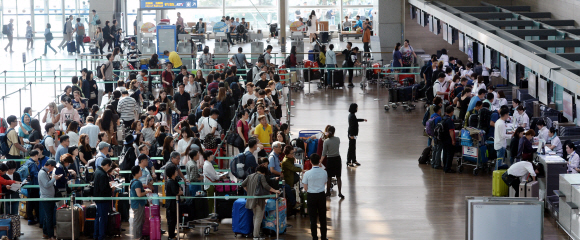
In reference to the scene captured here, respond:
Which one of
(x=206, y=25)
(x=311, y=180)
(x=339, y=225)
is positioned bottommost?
(x=339, y=225)

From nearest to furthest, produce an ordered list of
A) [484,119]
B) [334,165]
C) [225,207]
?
[225,207] → [334,165] → [484,119]

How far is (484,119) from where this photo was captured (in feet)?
46.1

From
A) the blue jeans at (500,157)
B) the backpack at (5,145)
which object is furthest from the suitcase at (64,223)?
the blue jeans at (500,157)

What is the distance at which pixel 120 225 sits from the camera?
10.2 meters

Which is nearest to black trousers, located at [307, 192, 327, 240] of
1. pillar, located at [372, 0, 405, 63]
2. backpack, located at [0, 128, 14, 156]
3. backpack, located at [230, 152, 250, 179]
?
backpack, located at [230, 152, 250, 179]

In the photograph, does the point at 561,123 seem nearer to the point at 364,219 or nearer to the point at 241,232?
the point at 364,219

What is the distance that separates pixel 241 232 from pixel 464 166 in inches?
234

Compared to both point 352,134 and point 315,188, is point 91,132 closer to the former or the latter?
point 352,134

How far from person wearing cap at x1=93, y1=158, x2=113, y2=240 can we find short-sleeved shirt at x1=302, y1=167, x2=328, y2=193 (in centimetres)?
272

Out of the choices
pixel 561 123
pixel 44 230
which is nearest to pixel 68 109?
pixel 44 230

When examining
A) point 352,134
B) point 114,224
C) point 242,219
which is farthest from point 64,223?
point 352,134

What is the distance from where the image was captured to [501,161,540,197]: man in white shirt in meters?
11.1

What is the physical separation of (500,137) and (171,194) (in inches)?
251

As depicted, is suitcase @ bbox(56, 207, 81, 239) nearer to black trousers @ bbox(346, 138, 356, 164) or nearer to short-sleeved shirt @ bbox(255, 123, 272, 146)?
short-sleeved shirt @ bbox(255, 123, 272, 146)
